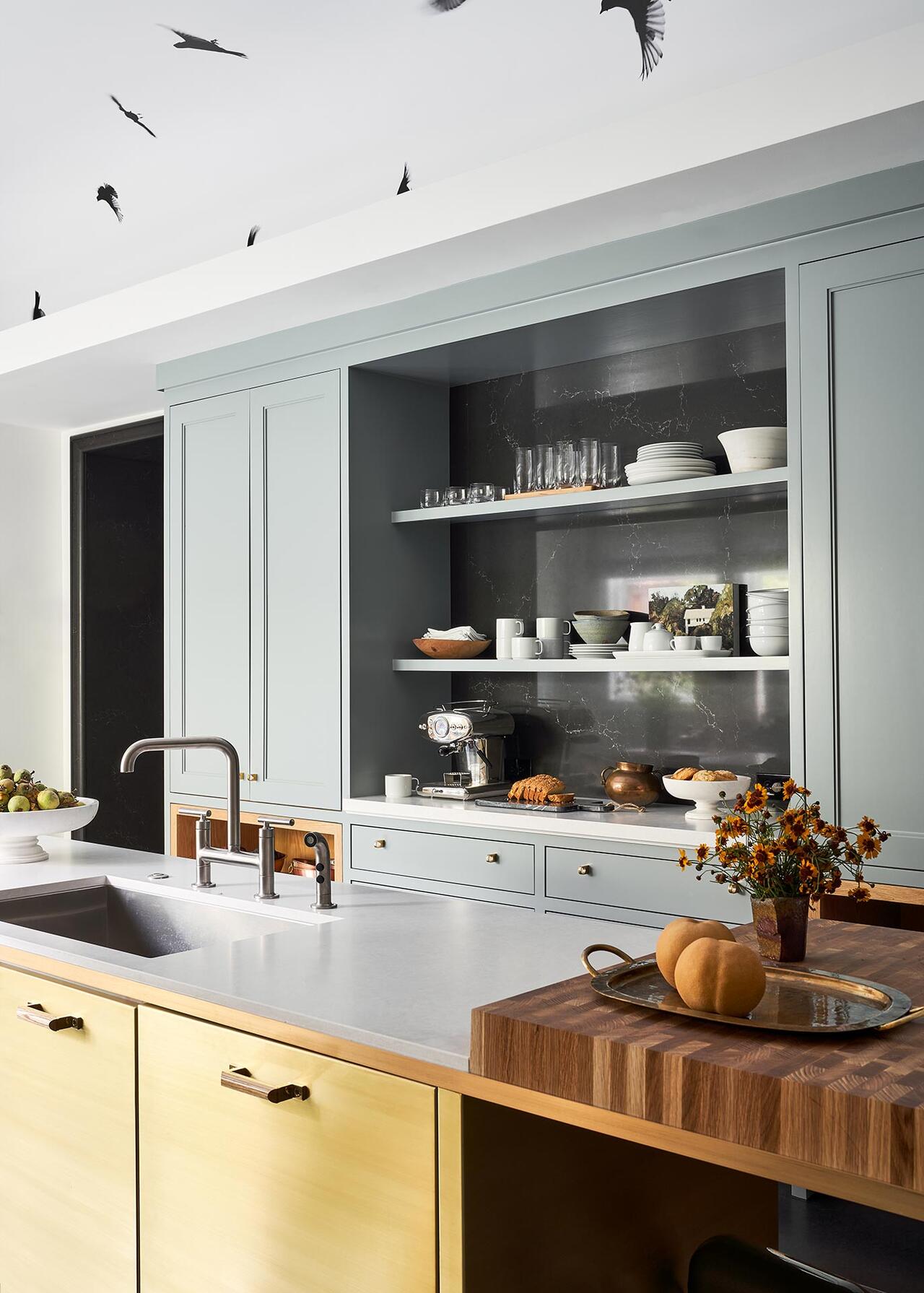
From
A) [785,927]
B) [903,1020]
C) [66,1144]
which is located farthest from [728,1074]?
[66,1144]

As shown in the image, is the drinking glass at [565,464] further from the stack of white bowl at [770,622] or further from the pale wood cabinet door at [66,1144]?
the pale wood cabinet door at [66,1144]

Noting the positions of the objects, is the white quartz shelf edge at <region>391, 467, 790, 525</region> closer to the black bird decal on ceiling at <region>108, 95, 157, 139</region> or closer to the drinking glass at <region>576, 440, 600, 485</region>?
Answer: the drinking glass at <region>576, 440, 600, 485</region>

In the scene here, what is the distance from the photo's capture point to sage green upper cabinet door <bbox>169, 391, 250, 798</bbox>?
427 centimetres

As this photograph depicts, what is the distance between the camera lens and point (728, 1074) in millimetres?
1090

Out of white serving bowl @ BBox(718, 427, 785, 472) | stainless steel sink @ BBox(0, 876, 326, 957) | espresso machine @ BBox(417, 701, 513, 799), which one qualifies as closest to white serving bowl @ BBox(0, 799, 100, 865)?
stainless steel sink @ BBox(0, 876, 326, 957)

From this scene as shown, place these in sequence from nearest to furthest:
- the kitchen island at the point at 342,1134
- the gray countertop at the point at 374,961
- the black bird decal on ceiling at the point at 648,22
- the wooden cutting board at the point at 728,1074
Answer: the wooden cutting board at the point at 728,1074
the kitchen island at the point at 342,1134
the gray countertop at the point at 374,961
the black bird decal on ceiling at the point at 648,22

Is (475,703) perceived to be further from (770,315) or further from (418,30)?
(418,30)

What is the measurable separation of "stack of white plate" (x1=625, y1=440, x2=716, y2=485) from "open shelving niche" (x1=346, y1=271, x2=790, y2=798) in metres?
0.07

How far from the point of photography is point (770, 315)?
3.29 meters

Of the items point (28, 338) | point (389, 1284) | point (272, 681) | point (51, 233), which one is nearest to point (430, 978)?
point (389, 1284)

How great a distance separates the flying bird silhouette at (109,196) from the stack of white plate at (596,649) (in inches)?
79.0

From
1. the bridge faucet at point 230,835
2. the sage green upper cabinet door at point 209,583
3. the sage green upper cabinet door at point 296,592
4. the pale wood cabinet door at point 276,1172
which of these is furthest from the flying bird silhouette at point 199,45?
the pale wood cabinet door at point 276,1172

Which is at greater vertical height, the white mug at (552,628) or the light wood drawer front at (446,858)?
the white mug at (552,628)

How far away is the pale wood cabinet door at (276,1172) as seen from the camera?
140cm
